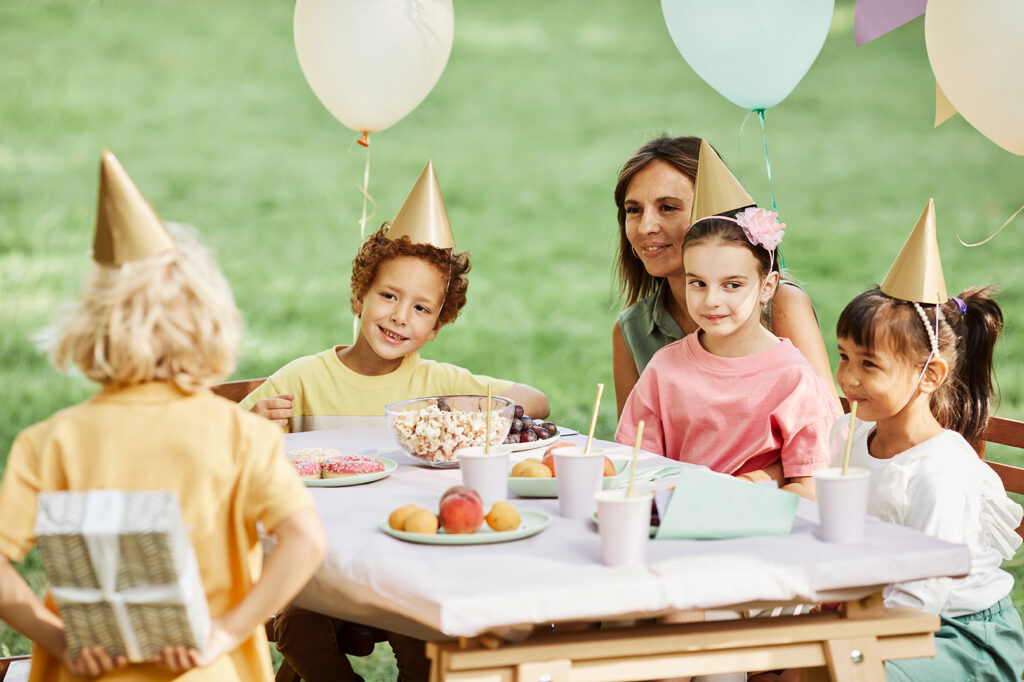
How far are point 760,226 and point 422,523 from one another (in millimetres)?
1149

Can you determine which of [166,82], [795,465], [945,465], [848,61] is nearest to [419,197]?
[795,465]

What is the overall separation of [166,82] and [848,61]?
5447 millimetres

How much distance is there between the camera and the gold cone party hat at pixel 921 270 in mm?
2213

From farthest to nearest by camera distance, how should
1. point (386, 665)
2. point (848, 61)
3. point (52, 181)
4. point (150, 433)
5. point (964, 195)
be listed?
point (848, 61), point (964, 195), point (52, 181), point (386, 665), point (150, 433)

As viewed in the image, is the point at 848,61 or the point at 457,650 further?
the point at 848,61

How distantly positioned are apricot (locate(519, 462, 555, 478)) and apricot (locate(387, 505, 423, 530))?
0.32 metres

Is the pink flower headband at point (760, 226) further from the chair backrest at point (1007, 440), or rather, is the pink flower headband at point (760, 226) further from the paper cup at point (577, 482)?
the paper cup at point (577, 482)

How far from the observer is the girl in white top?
2.05m

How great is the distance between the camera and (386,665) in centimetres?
333

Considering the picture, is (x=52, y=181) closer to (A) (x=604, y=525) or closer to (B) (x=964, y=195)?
(B) (x=964, y=195)

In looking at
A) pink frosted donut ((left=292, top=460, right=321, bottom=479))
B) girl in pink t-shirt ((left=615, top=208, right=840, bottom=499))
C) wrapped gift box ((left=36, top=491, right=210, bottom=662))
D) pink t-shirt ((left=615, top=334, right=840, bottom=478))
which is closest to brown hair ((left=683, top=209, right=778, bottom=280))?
girl in pink t-shirt ((left=615, top=208, right=840, bottom=499))

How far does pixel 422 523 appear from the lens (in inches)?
65.7

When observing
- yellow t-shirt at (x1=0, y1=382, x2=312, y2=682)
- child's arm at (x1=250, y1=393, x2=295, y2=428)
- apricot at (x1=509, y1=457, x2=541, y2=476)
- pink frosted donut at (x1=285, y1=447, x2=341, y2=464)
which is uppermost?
yellow t-shirt at (x1=0, y1=382, x2=312, y2=682)

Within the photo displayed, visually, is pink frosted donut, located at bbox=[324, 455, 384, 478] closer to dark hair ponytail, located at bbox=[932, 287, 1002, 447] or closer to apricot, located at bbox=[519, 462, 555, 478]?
apricot, located at bbox=[519, 462, 555, 478]
